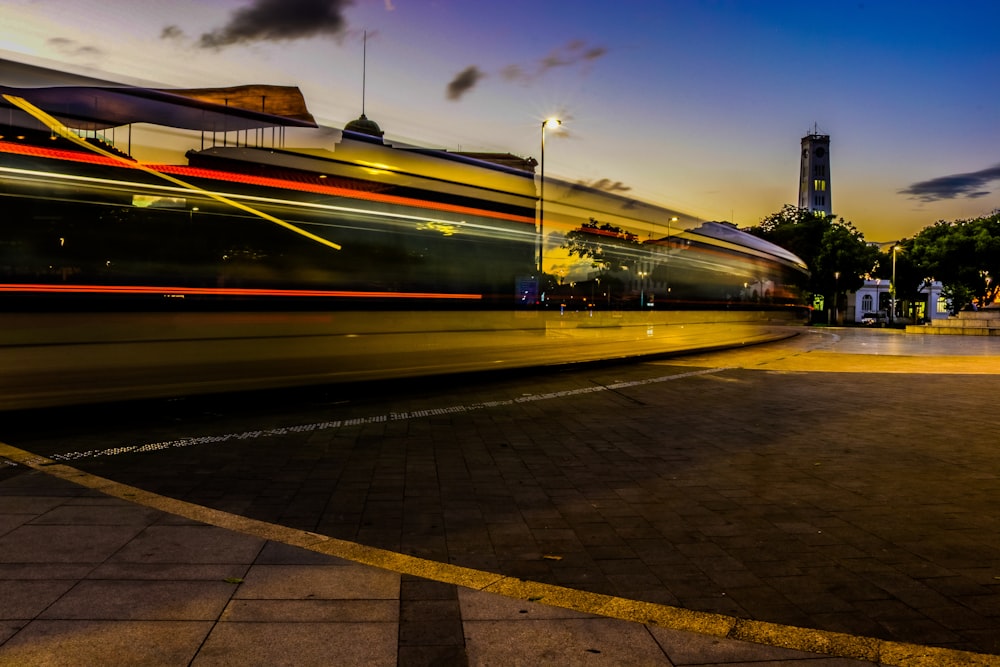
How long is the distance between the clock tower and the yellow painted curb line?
7769 inches

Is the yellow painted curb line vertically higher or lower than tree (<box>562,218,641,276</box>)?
lower

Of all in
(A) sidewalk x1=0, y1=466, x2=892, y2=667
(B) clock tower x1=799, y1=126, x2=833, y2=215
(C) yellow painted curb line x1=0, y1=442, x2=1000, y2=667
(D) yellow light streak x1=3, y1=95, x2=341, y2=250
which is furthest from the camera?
(B) clock tower x1=799, y1=126, x2=833, y2=215

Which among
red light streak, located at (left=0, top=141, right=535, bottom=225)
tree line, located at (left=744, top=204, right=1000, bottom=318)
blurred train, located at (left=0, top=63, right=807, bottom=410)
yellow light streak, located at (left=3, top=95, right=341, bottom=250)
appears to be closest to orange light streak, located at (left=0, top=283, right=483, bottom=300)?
blurred train, located at (left=0, top=63, right=807, bottom=410)

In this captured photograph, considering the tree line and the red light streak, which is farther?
the tree line

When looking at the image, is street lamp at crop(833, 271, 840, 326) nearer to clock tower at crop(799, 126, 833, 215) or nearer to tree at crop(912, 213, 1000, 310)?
tree at crop(912, 213, 1000, 310)

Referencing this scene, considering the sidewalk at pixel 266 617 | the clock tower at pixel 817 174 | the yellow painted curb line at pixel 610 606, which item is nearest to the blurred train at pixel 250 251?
the yellow painted curb line at pixel 610 606

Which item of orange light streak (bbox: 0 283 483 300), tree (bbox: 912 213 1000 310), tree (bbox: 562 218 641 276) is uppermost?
tree (bbox: 912 213 1000 310)

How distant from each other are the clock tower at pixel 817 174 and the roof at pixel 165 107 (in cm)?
19244

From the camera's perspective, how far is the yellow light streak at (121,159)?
8.34m

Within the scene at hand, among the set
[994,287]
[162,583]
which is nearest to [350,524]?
[162,583]

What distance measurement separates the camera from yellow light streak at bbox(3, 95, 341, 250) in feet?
27.3

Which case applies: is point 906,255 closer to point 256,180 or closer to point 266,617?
point 256,180

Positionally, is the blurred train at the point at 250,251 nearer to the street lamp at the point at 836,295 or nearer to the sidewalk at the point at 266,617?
the sidewalk at the point at 266,617

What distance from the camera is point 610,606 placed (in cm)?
376
